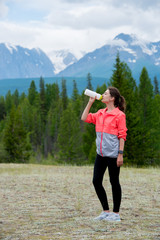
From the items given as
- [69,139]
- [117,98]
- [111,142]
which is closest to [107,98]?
[117,98]

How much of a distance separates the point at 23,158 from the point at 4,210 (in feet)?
137

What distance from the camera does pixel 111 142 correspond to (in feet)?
18.7

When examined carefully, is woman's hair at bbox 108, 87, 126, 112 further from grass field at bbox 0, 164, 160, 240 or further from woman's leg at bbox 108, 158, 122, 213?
grass field at bbox 0, 164, 160, 240

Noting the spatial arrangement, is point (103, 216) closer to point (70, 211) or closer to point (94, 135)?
point (70, 211)

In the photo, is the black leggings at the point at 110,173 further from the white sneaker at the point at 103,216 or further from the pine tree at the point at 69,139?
the pine tree at the point at 69,139

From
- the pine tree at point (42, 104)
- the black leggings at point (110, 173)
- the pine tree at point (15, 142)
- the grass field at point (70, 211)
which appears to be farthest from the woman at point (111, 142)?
the pine tree at point (42, 104)

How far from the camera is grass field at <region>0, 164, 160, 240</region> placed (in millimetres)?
4992

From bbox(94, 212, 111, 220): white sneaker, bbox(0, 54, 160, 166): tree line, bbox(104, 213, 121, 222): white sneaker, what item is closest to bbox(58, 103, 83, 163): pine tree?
bbox(0, 54, 160, 166): tree line

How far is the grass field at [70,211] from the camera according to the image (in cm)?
499

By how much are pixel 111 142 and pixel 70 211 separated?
2.11 metres

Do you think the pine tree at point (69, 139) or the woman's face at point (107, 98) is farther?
the pine tree at point (69, 139)

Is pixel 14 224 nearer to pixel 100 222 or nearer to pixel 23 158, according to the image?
pixel 100 222

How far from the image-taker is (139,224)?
557cm

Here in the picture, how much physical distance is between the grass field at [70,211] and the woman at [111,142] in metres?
0.56
